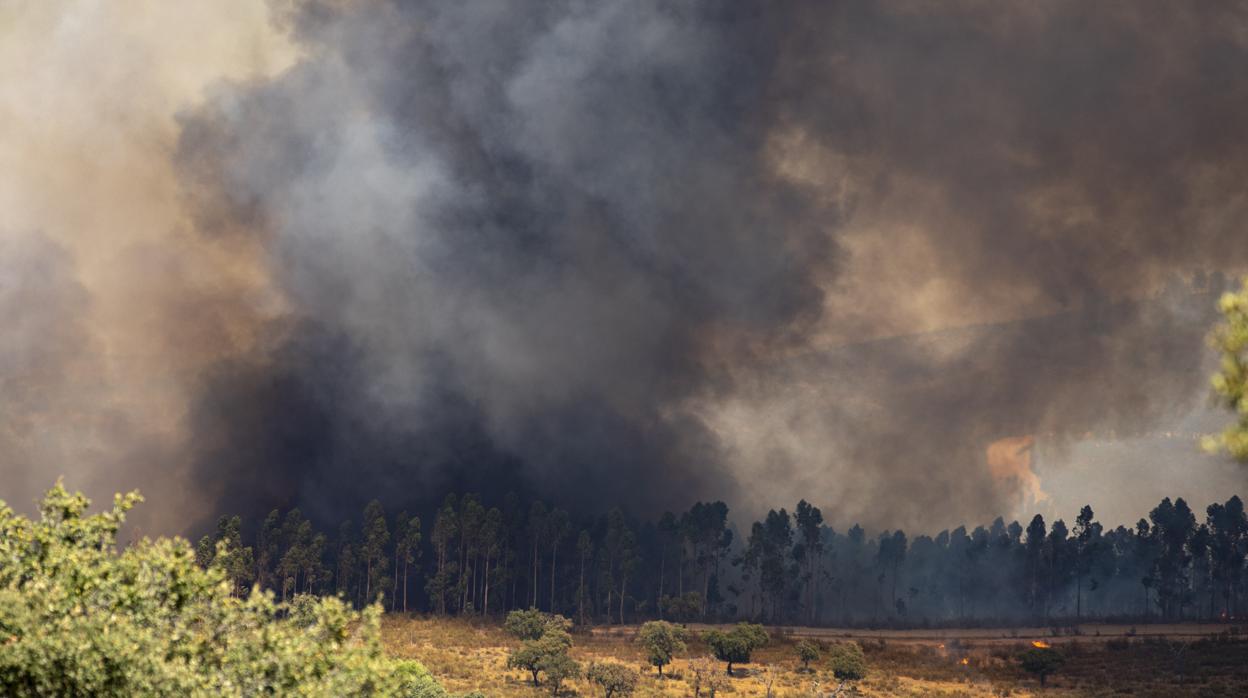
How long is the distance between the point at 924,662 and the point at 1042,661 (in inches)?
746

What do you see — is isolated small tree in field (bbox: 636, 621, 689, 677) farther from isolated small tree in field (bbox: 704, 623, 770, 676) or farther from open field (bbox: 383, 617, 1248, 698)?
isolated small tree in field (bbox: 704, 623, 770, 676)

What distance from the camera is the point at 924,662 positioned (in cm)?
15350

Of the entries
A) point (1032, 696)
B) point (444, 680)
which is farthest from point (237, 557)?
Result: point (1032, 696)

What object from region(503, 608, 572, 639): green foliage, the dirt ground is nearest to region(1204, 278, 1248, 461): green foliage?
region(503, 608, 572, 639): green foliage

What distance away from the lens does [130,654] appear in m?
26.3

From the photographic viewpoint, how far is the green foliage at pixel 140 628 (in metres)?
26.2

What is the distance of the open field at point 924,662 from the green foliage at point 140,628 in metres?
85.2

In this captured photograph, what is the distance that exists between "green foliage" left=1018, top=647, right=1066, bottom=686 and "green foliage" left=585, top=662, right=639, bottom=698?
51755 mm

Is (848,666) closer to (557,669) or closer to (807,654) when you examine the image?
(807,654)

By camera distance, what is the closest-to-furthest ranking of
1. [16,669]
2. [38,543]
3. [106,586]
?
[16,669]
[106,586]
[38,543]

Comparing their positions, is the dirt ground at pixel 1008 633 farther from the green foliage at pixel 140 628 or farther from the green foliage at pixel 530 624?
the green foliage at pixel 140 628

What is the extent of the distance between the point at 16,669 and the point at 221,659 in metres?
4.81

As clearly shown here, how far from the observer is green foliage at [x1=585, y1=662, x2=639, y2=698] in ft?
387

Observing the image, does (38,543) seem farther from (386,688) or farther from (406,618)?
(406,618)
